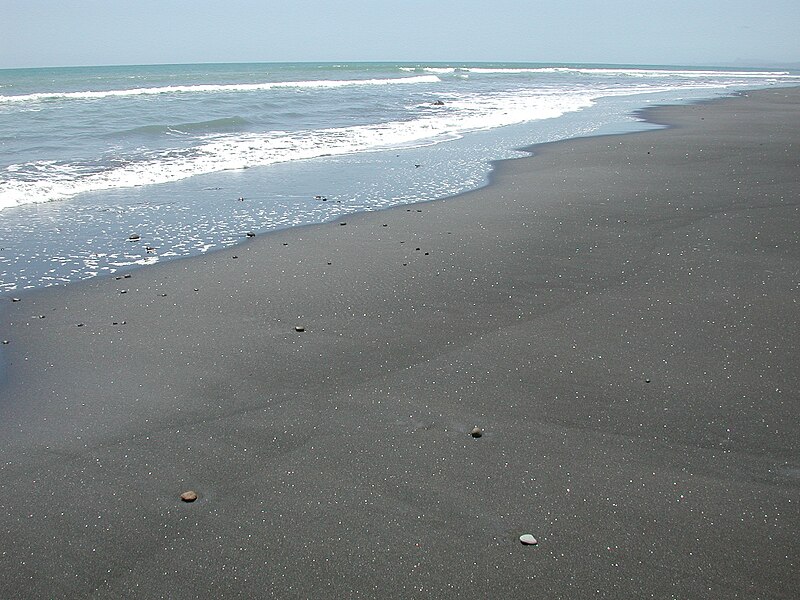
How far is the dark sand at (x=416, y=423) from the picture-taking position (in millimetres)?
2273

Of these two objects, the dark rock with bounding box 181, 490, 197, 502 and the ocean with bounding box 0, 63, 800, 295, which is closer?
the dark rock with bounding box 181, 490, 197, 502

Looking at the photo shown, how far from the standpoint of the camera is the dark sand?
2273 millimetres

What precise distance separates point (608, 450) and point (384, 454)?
3.36 feet

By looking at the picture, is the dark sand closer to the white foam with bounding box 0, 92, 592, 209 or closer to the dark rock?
the dark rock

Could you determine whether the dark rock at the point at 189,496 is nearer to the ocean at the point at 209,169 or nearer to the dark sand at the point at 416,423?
the dark sand at the point at 416,423

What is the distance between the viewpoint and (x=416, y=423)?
10.3 feet

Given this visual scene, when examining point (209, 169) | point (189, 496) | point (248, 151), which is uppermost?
point (248, 151)

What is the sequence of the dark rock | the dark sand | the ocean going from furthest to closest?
the ocean, the dark rock, the dark sand

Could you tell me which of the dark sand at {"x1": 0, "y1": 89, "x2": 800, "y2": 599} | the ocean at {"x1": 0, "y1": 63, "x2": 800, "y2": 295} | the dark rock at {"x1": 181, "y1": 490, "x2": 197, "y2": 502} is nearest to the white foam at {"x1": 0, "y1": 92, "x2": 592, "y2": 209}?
the ocean at {"x1": 0, "y1": 63, "x2": 800, "y2": 295}

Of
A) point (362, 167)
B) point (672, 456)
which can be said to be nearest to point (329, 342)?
point (672, 456)

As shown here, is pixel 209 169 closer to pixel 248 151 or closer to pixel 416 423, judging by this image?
pixel 248 151

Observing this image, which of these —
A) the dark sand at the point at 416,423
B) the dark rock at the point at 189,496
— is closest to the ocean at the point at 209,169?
the dark sand at the point at 416,423

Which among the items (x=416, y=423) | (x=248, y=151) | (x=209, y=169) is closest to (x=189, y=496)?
(x=416, y=423)

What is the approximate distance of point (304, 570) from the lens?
2.25 m
